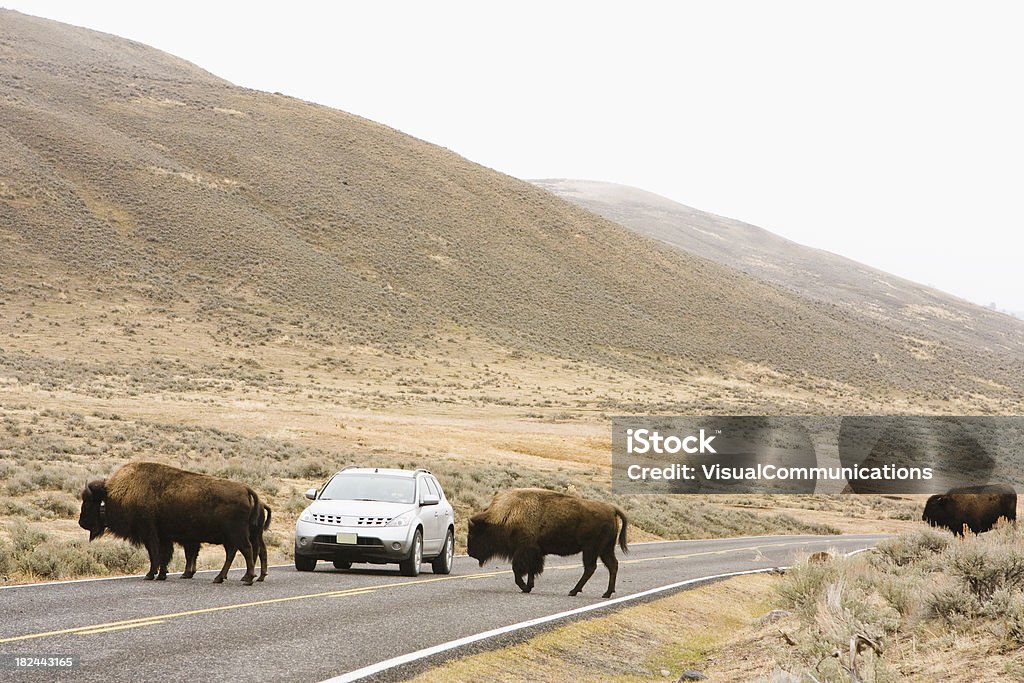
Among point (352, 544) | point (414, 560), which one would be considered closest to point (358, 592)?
point (352, 544)

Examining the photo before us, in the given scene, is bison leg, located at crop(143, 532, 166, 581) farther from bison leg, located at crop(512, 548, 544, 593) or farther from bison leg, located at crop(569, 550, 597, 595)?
bison leg, located at crop(569, 550, 597, 595)

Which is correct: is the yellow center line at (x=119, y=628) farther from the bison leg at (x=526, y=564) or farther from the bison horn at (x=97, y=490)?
the bison leg at (x=526, y=564)

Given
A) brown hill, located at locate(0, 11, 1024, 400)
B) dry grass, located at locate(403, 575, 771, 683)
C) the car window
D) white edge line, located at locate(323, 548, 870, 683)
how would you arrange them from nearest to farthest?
white edge line, located at locate(323, 548, 870, 683)
dry grass, located at locate(403, 575, 771, 683)
the car window
brown hill, located at locate(0, 11, 1024, 400)

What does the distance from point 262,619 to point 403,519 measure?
476 centimetres

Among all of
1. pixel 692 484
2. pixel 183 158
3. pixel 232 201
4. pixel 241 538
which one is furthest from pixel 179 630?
pixel 183 158

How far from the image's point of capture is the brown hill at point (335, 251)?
83.8 metres

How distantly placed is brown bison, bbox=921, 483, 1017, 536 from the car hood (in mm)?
12198

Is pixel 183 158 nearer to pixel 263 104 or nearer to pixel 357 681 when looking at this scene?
pixel 263 104

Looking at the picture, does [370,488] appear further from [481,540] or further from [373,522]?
[481,540]

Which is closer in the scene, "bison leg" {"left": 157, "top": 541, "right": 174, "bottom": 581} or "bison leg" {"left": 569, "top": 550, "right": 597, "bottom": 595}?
"bison leg" {"left": 157, "top": 541, "right": 174, "bottom": 581}

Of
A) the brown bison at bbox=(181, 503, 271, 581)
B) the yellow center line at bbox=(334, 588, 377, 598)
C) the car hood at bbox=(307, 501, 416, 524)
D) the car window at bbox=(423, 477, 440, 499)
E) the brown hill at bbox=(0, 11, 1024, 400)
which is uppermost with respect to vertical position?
the brown hill at bbox=(0, 11, 1024, 400)

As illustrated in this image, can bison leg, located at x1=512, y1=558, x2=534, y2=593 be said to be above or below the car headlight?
below

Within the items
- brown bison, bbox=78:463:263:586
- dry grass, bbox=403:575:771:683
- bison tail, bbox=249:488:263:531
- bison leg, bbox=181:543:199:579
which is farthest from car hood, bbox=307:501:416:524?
dry grass, bbox=403:575:771:683

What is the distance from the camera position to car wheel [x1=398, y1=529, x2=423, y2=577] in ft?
52.3
